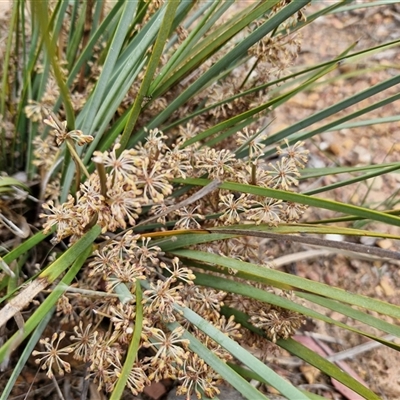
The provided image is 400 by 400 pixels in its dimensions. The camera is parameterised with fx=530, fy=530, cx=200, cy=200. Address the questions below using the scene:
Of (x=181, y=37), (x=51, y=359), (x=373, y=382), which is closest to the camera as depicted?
(x=51, y=359)

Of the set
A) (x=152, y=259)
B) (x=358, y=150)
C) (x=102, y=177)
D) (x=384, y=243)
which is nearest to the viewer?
(x=102, y=177)

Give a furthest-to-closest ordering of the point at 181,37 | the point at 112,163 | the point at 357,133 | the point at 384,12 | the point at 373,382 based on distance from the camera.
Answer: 1. the point at 384,12
2. the point at 357,133
3. the point at 373,382
4. the point at 181,37
5. the point at 112,163

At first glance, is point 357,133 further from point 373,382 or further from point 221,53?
point 373,382

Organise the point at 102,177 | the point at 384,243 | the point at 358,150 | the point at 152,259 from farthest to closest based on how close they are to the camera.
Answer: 1. the point at 358,150
2. the point at 384,243
3. the point at 152,259
4. the point at 102,177

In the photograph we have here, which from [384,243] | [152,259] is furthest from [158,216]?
[384,243]

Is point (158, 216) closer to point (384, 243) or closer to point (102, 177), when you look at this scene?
point (102, 177)

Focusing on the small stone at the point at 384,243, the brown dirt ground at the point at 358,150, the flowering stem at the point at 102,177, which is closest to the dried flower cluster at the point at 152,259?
the flowering stem at the point at 102,177

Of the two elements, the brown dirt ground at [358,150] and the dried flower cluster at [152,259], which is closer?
the dried flower cluster at [152,259]

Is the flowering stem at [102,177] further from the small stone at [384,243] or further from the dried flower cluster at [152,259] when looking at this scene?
the small stone at [384,243]

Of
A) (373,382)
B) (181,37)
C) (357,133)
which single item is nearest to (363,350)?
(373,382)
